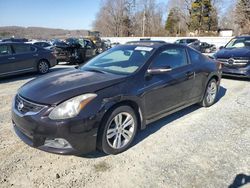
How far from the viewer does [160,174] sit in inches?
120

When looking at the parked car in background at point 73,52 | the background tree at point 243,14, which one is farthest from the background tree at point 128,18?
the parked car in background at point 73,52

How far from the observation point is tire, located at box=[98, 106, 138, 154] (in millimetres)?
3262

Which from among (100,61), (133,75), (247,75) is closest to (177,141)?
(133,75)

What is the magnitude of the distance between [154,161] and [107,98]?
107 centimetres

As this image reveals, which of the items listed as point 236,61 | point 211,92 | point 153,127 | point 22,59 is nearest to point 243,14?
point 236,61

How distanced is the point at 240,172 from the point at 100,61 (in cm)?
289

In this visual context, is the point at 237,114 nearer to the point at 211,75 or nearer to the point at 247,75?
the point at 211,75

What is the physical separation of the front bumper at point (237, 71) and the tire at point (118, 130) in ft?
19.7

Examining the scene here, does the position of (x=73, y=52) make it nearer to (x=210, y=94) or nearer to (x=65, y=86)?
(x=210, y=94)

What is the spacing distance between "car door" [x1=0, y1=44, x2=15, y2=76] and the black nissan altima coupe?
18.5 feet

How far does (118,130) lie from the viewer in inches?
137

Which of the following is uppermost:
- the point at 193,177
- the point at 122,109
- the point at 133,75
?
the point at 133,75

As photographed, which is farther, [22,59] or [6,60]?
[22,59]

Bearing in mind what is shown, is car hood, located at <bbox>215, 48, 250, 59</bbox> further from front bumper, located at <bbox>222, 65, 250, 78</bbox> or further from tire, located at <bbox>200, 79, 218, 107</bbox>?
tire, located at <bbox>200, 79, 218, 107</bbox>
